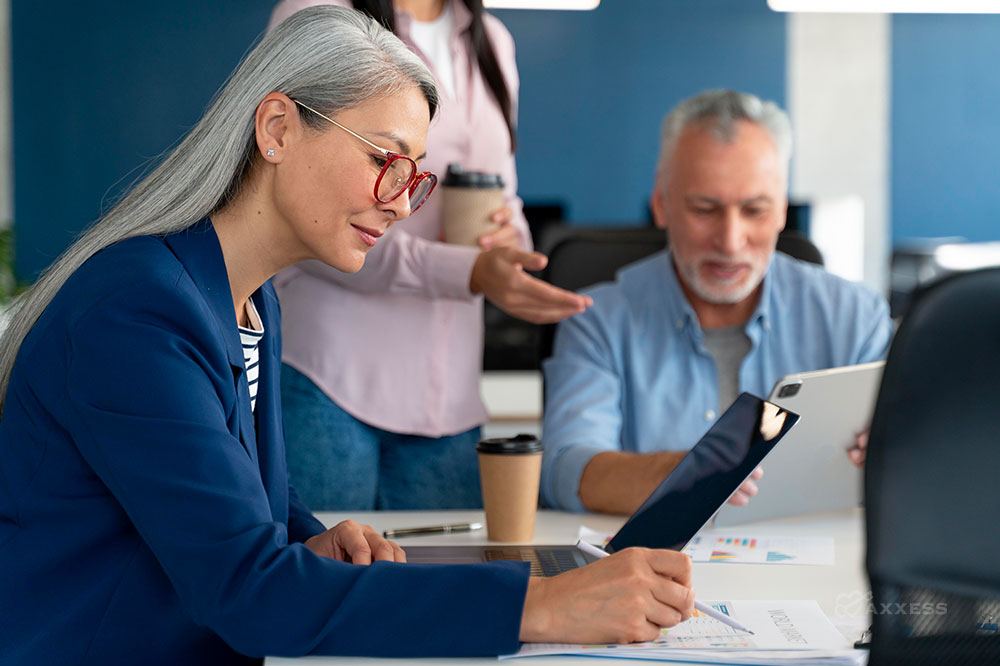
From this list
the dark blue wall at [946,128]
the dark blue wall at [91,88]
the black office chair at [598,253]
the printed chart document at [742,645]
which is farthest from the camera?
the dark blue wall at [946,128]

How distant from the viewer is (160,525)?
0.95 meters

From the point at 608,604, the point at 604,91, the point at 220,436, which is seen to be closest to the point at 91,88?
the point at 604,91

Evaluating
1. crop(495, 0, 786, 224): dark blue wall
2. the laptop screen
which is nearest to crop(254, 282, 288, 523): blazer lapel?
the laptop screen

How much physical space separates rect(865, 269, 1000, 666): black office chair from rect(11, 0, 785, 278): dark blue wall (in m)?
4.42

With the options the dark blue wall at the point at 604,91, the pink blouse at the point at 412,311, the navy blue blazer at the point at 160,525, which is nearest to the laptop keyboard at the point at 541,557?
the navy blue blazer at the point at 160,525

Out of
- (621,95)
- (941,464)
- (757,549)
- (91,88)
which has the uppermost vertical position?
(91,88)

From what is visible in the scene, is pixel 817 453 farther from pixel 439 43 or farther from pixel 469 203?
pixel 439 43

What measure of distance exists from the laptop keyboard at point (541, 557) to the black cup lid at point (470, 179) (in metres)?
0.64

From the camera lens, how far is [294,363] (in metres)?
1.81

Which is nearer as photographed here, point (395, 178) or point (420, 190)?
point (395, 178)

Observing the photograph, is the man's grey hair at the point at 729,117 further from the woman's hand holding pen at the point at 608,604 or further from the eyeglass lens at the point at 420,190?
the woman's hand holding pen at the point at 608,604

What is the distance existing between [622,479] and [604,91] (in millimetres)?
3803

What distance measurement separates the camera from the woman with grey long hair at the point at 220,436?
3.09 feet

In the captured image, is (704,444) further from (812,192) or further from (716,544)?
(812,192)
